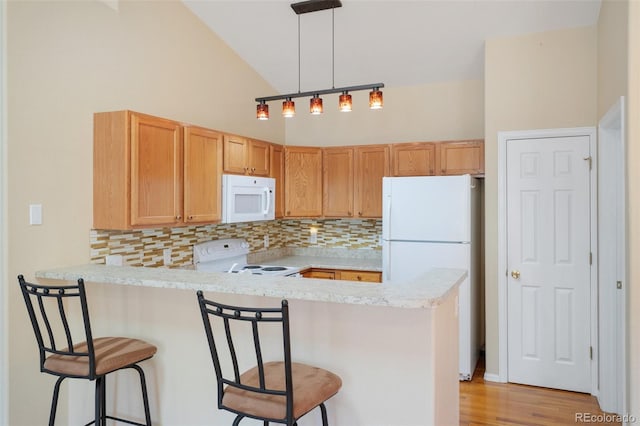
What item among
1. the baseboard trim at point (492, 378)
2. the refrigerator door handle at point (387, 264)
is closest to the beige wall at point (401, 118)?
the refrigerator door handle at point (387, 264)

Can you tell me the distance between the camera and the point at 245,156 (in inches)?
159

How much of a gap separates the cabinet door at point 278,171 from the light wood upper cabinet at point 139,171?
1.22m

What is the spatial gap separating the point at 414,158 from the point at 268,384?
3.08 meters

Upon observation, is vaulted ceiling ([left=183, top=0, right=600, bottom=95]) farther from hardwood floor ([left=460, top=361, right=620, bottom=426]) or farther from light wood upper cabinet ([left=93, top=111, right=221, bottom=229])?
hardwood floor ([left=460, top=361, right=620, bottom=426])

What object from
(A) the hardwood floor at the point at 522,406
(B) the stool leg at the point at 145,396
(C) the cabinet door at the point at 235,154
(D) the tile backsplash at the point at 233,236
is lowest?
(A) the hardwood floor at the point at 522,406

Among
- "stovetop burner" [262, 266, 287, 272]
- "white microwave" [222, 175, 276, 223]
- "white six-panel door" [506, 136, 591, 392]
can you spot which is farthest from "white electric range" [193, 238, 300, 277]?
"white six-panel door" [506, 136, 591, 392]

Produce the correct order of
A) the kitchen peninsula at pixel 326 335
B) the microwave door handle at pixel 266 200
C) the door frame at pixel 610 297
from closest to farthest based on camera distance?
1. the kitchen peninsula at pixel 326 335
2. the door frame at pixel 610 297
3. the microwave door handle at pixel 266 200

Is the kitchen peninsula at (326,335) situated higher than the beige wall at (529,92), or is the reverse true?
the beige wall at (529,92)

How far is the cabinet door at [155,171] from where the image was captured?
288cm

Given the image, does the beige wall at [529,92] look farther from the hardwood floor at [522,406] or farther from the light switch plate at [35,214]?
the light switch plate at [35,214]

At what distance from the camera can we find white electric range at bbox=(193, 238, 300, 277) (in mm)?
3976

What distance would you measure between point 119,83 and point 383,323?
2470 mm

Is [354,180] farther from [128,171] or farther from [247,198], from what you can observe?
[128,171]

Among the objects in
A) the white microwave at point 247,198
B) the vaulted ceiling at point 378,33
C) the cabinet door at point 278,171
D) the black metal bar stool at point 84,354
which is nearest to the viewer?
the black metal bar stool at point 84,354
